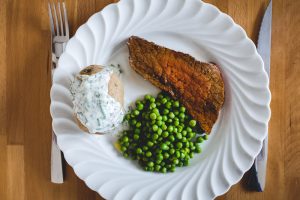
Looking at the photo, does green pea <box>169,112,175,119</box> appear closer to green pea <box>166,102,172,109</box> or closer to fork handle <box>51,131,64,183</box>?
green pea <box>166,102,172,109</box>

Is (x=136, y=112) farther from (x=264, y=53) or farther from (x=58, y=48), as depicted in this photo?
(x=264, y=53)

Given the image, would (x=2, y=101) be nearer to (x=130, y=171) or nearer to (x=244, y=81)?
(x=130, y=171)

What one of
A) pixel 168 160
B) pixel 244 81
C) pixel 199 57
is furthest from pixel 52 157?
pixel 244 81

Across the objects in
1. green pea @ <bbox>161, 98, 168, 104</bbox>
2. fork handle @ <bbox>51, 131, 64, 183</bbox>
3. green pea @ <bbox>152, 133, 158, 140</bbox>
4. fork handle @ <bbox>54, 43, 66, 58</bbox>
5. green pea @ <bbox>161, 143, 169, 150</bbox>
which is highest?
fork handle @ <bbox>54, 43, 66, 58</bbox>

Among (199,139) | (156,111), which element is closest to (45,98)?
(156,111)

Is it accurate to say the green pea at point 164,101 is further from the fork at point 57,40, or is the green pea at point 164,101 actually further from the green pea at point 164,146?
the fork at point 57,40

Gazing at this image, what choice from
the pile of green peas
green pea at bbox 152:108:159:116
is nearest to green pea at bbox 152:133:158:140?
the pile of green peas
